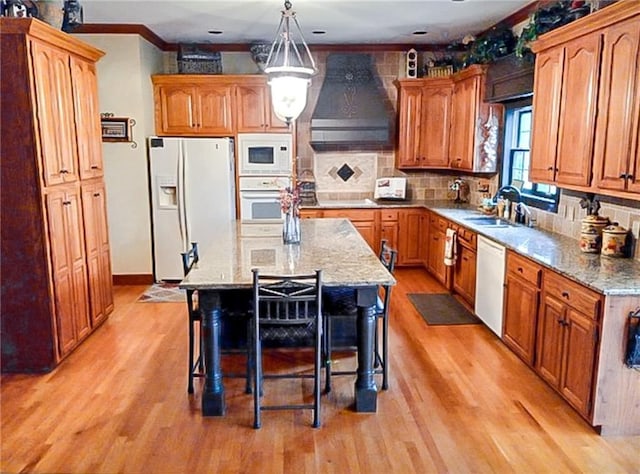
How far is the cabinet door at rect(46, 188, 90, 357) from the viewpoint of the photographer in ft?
11.6

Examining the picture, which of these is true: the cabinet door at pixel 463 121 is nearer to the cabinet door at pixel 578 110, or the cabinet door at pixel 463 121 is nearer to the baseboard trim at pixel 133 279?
the cabinet door at pixel 578 110

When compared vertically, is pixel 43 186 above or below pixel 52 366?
above

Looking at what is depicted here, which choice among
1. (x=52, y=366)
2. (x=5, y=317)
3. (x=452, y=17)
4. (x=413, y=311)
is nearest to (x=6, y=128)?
(x=5, y=317)

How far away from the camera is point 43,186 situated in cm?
339

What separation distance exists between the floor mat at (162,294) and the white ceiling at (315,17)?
271cm

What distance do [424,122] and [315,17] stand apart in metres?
1.96

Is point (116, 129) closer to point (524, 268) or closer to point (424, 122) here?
point (424, 122)

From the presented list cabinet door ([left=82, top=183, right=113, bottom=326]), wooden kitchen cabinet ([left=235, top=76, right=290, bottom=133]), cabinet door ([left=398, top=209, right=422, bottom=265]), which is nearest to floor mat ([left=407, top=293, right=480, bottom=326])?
cabinet door ([left=398, top=209, right=422, bottom=265])

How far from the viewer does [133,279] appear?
5.91 meters

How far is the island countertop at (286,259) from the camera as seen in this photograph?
111 inches

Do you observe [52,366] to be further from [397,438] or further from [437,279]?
[437,279]

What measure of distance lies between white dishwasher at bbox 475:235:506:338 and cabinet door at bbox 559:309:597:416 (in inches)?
38.8

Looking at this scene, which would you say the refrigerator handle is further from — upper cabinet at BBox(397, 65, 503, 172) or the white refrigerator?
upper cabinet at BBox(397, 65, 503, 172)

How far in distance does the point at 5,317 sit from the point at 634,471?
3.82 metres
